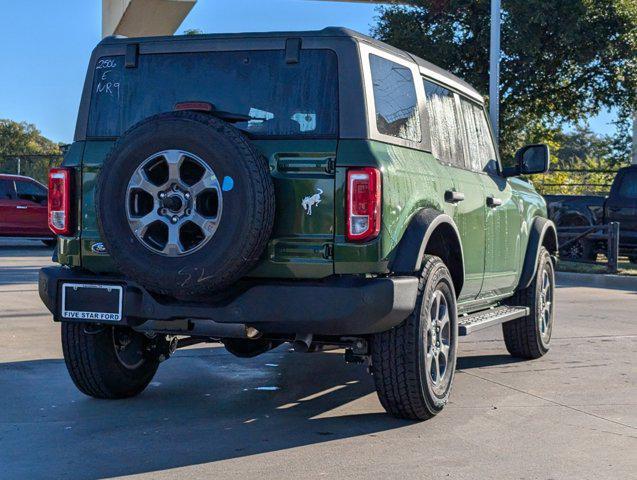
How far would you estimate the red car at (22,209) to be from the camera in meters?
22.9

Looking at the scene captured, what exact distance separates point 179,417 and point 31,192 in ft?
60.8

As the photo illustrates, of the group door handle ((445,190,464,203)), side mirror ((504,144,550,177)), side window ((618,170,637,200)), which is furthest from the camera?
side window ((618,170,637,200))

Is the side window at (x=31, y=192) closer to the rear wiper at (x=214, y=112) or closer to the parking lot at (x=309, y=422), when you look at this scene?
the parking lot at (x=309, y=422)

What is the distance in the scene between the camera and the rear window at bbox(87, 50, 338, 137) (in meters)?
5.39

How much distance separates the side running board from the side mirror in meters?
1.05

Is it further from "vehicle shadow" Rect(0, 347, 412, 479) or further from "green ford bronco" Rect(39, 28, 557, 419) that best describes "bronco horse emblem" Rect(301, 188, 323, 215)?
"vehicle shadow" Rect(0, 347, 412, 479)

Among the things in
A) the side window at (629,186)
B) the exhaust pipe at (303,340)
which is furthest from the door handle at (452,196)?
the side window at (629,186)

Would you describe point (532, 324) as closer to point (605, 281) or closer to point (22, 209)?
point (605, 281)

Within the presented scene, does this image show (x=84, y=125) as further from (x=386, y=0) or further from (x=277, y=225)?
(x=386, y=0)

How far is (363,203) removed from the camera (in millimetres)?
5141

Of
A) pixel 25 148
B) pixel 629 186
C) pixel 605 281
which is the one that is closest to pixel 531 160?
pixel 605 281

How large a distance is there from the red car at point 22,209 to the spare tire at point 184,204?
715 inches

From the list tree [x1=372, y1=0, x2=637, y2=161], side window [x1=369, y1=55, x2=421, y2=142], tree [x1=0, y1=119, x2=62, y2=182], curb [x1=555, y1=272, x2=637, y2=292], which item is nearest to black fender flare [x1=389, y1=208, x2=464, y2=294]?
side window [x1=369, y1=55, x2=421, y2=142]

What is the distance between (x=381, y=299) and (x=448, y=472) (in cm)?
93
